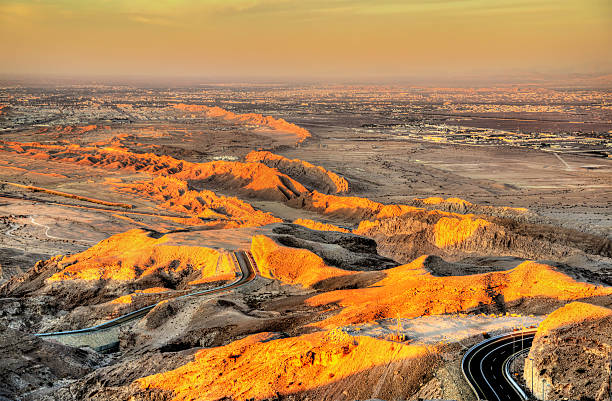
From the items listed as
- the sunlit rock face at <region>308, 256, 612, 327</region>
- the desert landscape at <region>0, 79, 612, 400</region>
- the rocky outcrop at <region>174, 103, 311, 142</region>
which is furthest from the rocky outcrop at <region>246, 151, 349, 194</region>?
the sunlit rock face at <region>308, 256, 612, 327</region>

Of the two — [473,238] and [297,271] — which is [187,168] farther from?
[297,271]

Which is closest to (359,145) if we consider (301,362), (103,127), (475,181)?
(475,181)

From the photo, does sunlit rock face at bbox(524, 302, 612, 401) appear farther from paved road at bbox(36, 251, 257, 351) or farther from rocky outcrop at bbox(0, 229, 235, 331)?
rocky outcrop at bbox(0, 229, 235, 331)

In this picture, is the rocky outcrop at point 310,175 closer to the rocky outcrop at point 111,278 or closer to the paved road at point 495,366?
the rocky outcrop at point 111,278

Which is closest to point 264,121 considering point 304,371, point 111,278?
point 111,278

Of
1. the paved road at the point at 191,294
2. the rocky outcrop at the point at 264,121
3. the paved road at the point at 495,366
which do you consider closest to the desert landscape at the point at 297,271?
the paved road at the point at 191,294

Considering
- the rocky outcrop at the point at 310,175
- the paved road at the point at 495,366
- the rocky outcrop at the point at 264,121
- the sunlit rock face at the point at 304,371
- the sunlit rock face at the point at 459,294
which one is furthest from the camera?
the rocky outcrop at the point at 264,121
